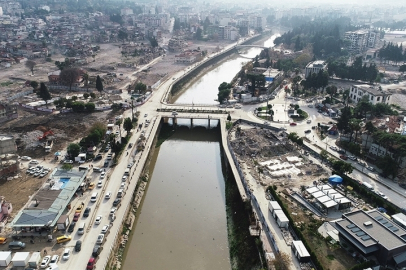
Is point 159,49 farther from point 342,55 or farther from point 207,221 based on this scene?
point 207,221

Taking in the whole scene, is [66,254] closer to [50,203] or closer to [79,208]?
[79,208]

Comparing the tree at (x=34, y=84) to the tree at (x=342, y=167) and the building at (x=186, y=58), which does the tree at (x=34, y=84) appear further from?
the tree at (x=342, y=167)

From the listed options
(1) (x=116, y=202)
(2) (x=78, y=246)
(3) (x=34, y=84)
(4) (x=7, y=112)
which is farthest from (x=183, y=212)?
(3) (x=34, y=84)

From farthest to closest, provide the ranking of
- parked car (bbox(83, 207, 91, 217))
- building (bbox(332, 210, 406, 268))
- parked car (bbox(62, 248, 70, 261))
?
parked car (bbox(83, 207, 91, 217)) → parked car (bbox(62, 248, 70, 261)) → building (bbox(332, 210, 406, 268))

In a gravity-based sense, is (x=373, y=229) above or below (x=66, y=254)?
above

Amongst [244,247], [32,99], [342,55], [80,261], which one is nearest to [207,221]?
[244,247]

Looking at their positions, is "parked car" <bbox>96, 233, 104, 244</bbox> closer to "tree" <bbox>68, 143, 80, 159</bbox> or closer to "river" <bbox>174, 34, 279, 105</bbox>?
"tree" <bbox>68, 143, 80, 159</bbox>

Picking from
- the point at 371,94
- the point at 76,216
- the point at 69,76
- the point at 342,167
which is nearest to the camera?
the point at 76,216

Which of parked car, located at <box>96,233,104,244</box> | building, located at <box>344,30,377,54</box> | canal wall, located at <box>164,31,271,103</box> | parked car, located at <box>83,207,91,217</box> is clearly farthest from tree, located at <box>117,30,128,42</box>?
parked car, located at <box>96,233,104,244</box>
